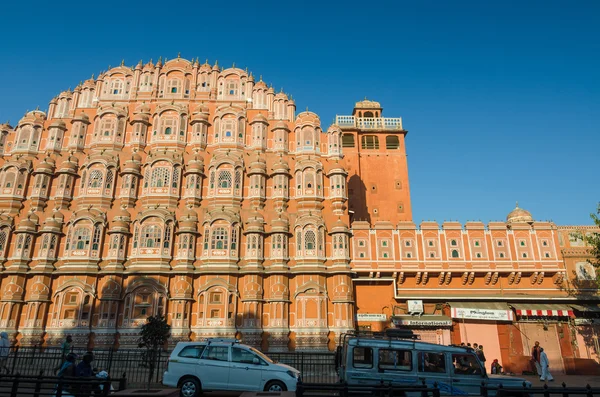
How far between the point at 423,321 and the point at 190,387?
20027 millimetres

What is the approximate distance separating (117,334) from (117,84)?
21065 mm

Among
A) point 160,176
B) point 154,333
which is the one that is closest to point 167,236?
point 160,176

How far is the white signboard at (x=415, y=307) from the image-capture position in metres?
30.0

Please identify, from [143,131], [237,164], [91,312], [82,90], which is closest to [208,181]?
[237,164]

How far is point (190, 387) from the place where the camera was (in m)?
13.4

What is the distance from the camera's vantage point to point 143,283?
97.6 feet

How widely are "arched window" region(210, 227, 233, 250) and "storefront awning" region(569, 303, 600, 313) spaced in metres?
24.7

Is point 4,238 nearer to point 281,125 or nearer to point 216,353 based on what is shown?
point 281,125

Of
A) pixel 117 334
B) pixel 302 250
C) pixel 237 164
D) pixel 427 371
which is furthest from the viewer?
pixel 237 164

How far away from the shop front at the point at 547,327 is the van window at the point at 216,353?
23.3 metres

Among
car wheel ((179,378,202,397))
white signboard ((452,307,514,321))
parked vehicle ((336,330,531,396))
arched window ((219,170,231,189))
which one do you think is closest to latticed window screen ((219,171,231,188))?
arched window ((219,170,231,189))

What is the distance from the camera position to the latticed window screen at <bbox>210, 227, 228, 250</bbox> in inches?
1216

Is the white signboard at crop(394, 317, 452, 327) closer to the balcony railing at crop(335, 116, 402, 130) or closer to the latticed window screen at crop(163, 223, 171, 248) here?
the latticed window screen at crop(163, 223, 171, 248)

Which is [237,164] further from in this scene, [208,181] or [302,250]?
[302,250]
